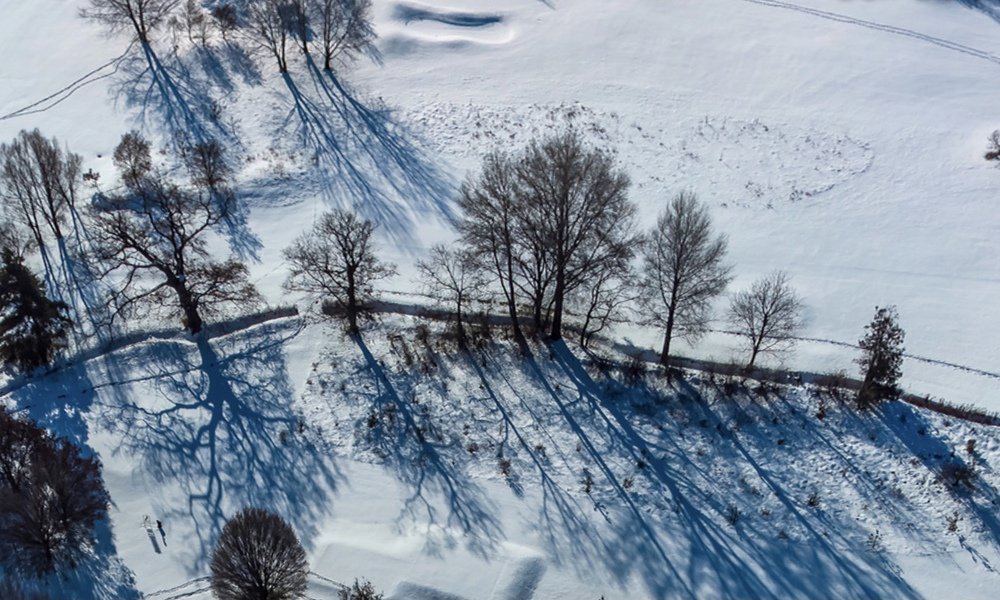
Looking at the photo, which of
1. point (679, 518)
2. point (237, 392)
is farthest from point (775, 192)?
point (237, 392)

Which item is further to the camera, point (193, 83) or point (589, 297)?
point (193, 83)

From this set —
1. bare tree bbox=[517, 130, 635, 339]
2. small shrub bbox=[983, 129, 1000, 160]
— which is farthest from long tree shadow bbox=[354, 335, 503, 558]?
small shrub bbox=[983, 129, 1000, 160]

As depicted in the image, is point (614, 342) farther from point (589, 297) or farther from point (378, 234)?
point (378, 234)

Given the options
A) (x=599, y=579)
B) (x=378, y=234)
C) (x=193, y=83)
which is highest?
(x=193, y=83)

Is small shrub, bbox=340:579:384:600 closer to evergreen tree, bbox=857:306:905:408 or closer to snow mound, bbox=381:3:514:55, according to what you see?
evergreen tree, bbox=857:306:905:408

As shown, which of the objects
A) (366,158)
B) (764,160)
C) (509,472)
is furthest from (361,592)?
(764,160)

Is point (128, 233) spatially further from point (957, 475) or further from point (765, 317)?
point (957, 475)
